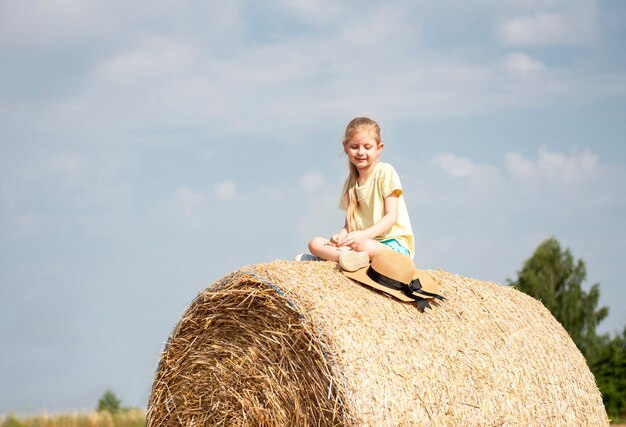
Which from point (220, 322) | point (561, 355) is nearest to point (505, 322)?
point (561, 355)

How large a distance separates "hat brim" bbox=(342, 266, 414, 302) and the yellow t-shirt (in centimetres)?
71

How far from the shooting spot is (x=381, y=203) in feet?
21.3

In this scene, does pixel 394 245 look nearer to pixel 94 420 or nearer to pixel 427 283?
pixel 427 283

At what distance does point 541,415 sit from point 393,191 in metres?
1.95

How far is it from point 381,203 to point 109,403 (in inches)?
247

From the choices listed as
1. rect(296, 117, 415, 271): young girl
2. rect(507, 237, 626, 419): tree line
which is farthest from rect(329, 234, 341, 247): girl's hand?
rect(507, 237, 626, 419): tree line

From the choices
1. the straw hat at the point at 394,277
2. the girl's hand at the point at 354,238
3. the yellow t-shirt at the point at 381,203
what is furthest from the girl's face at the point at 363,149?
the straw hat at the point at 394,277

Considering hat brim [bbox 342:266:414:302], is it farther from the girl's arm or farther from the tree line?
the tree line

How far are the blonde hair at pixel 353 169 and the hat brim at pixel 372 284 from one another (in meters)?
0.82

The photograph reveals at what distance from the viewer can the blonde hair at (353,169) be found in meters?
6.50

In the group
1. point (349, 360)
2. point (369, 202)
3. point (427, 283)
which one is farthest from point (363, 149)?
point (349, 360)

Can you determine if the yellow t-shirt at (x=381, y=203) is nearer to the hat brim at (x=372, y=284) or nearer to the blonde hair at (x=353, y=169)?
the blonde hair at (x=353, y=169)

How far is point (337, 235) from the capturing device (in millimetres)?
6402

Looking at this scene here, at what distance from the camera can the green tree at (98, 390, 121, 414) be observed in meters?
9.69
